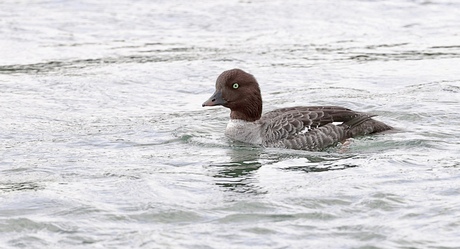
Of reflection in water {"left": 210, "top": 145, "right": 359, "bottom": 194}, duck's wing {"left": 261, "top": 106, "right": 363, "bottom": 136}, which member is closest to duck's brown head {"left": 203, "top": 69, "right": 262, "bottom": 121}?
duck's wing {"left": 261, "top": 106, "right": 363, "bottom": 136}

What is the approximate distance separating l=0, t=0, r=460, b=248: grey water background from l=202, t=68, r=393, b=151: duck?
0.21 meters

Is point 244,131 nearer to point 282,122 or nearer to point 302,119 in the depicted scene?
point 282,122

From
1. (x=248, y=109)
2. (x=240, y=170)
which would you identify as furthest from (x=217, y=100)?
(x=240, y=170)

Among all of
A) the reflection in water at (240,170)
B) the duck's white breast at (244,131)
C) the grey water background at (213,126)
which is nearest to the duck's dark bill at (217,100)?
the duck's white breast at (244,131)

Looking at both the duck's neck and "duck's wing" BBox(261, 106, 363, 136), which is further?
the duck's neck

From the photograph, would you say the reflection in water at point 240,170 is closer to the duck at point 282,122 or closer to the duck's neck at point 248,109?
the duck at point 282,122

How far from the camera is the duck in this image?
13711 millimetres

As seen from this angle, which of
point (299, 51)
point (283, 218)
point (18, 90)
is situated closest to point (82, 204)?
point (283, 218)

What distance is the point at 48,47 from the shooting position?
2114cm

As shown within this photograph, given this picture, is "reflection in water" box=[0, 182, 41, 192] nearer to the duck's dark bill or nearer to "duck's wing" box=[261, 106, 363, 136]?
the duck's dark bill

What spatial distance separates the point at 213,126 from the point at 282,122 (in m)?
1.79

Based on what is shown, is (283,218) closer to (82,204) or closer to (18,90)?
(82,204)

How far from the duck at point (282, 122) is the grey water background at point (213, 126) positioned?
0.21m

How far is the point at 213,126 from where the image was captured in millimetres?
15359
